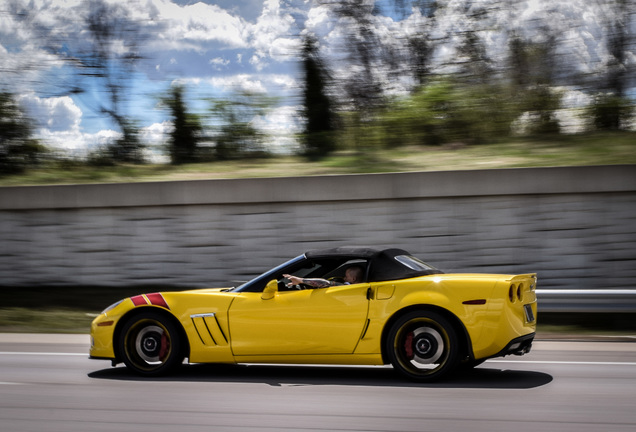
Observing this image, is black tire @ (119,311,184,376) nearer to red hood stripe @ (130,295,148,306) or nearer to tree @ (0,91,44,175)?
red hood stripe @ (130,295,148,306)

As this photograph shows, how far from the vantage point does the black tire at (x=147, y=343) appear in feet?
22.0

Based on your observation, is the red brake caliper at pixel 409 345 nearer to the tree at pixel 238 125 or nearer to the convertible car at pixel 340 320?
the convertible car at pixel 340 320

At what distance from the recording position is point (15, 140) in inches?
725

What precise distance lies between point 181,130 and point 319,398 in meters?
13.9

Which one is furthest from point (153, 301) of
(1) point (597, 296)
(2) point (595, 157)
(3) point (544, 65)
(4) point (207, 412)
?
(3) point (544, 65)

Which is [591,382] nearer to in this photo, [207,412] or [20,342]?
[207,412]

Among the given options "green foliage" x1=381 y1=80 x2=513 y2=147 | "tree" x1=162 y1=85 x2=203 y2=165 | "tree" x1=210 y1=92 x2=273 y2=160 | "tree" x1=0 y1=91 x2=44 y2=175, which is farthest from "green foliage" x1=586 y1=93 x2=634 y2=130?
"tree" x1=0 y1=91 x2=44 y2=175

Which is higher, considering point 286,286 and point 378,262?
point 378,262

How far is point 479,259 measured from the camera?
41.1 ft

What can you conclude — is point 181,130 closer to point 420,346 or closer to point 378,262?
point 378,262

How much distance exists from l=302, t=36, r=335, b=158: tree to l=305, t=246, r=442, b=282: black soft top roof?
11.5 m

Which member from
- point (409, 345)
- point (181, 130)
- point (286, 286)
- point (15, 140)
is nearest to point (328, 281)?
point (286, 286)

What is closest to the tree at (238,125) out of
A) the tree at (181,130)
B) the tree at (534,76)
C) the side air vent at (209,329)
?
the tree at (181,130)

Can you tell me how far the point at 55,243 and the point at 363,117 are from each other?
805 centimetres
